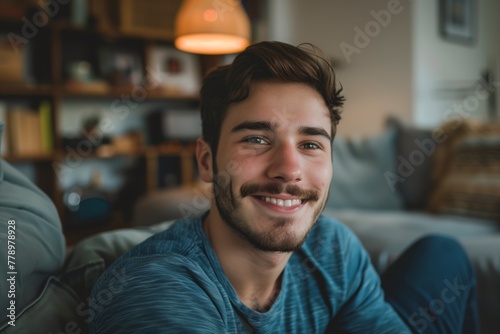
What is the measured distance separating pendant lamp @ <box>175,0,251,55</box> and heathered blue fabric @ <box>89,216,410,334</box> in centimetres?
130

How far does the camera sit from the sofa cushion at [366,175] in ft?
8.05

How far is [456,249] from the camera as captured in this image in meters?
1.30

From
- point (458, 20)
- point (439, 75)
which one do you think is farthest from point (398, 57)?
point (458, 20)

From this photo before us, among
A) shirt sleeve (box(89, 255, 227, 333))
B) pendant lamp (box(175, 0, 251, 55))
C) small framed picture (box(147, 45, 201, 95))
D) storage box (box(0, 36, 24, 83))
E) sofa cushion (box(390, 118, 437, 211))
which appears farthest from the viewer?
small framed picture (box(147, 45, 201, 95))

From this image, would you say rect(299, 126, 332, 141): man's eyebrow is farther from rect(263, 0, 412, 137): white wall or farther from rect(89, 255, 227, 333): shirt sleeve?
rect(263, 0, 412, 137): white wall

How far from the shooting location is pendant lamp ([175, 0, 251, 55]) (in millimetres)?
2059

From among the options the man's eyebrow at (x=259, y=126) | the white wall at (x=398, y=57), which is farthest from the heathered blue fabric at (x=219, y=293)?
the white wall at (x=398, y=57)

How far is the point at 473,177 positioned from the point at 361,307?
1417 mm

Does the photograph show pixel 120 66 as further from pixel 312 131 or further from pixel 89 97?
pixel 312 131

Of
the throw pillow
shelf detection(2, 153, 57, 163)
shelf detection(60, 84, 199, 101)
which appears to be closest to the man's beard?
the throw pillow

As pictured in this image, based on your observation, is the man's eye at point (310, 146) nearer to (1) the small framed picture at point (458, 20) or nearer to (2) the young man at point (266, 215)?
(2) the young man at point (266, 215)

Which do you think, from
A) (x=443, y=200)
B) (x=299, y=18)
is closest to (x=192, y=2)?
(x=443, y=200)

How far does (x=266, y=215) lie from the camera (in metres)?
0.83

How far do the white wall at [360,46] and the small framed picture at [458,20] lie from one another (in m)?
0.31
